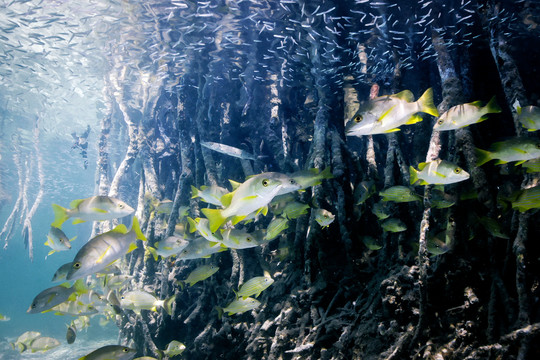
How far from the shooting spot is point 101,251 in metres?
2.96

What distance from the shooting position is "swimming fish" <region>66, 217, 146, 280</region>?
2.92m

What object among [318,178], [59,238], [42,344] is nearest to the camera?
[318,178]

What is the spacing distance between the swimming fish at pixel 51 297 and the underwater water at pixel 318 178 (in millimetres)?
37

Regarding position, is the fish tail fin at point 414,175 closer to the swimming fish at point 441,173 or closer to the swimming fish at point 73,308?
the swimming fish at point 441,173

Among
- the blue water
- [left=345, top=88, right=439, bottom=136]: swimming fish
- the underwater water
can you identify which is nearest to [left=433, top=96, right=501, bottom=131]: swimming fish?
the underwater water

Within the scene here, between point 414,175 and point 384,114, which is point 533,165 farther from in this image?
point 384,114

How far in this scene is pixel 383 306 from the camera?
10.5 feet

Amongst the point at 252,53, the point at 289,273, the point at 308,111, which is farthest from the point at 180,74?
the point at 289,273

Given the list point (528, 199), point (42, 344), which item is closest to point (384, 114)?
point (528, 199)

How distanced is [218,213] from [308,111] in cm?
718

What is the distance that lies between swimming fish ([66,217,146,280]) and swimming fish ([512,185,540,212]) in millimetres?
3799

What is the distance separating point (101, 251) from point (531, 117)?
195 inches

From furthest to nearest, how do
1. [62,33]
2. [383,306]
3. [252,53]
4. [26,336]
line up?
[62,33] → [26,336] → [252,53] → [383,306]

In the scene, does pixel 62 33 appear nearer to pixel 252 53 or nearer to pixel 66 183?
pixel 252 53
